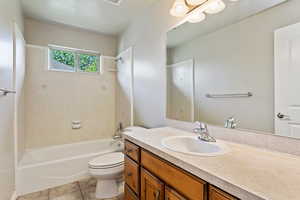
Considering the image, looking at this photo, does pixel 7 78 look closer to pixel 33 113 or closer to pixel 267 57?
pixel 33 113

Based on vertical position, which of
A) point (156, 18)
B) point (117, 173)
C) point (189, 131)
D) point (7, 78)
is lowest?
point (117, 173)

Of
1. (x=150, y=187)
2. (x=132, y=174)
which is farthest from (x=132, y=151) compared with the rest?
(x=150, y=187)

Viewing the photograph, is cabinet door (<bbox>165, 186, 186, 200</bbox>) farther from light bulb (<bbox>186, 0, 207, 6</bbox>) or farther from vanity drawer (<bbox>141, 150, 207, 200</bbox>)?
light bulb (<bbox>186, 0, 207, 6</bbox>)

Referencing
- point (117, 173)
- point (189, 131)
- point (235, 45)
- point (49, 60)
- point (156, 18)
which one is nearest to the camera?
point (235, 45)

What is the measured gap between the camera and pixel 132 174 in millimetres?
1312

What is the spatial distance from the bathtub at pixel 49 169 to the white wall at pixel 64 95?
19 centimetres

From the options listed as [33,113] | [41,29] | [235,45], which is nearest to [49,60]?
[41,29]

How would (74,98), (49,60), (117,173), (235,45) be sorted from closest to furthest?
(235,45) → (117,173) → (49,60) → (74,98)

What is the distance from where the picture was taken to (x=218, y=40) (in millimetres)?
1305

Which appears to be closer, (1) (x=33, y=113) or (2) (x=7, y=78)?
(2) (x=7, y=78)

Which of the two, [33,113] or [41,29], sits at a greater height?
[41,29]

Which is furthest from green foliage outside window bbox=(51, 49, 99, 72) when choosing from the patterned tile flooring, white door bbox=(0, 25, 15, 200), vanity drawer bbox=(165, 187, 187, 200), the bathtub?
vanity drawer bbox=(165, 187, 187, 200)

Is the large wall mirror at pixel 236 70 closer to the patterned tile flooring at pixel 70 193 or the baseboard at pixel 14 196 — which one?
the patterned tile flooring at pixel 70 193

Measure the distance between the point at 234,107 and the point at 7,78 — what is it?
7.05ft
